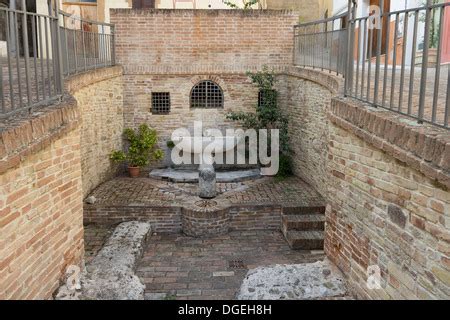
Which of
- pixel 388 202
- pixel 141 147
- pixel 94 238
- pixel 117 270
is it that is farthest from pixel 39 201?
pixel 141 147

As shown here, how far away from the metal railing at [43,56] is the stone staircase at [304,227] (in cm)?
514

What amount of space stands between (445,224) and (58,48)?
4.35 meters

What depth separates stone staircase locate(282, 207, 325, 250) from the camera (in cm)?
866

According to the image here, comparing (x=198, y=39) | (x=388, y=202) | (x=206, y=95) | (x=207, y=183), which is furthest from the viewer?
(x=206, y=95)

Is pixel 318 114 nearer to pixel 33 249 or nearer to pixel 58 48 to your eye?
pixel 58 48

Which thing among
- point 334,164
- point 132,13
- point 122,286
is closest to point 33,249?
point 122,286

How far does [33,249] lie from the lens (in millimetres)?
4168

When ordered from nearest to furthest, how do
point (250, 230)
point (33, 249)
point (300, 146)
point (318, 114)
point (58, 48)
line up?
point (33, 249) → point (58, 48) → point (250, 230) → point (318, 114) → point (300, 146)

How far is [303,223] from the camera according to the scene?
9141 mm

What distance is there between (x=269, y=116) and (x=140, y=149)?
147 inches

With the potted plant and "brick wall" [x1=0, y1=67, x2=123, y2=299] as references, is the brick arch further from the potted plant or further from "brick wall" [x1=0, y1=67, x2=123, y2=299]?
"brick wall" [x1=0, y1=67, x2=123, y2=299]

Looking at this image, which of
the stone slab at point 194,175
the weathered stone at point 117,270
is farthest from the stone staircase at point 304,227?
the weathered stone at point 117,270

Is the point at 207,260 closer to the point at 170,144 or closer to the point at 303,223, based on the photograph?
the point at 303,223

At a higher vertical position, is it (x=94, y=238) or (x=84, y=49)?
(x=84, y=49)
